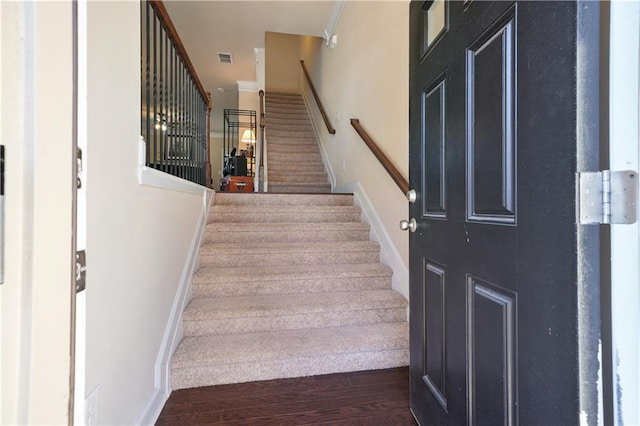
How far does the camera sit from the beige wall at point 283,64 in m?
7.73

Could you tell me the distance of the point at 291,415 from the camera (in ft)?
4.42

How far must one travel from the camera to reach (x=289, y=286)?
7.10ft

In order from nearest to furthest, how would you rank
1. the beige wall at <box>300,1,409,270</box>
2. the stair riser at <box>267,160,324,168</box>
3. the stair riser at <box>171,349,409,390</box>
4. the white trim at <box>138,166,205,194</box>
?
the white trim at <box>138,166,205,194</box>
the stair riser at <box>171,349,409,390</box>
the beige wall at <box>300,1,409,270</box>
the stair riser at <box>267,160,324,168</box>

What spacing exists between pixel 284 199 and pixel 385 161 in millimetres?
1272

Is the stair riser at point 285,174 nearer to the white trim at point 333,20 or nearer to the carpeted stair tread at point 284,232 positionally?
the white trim at point 333,20

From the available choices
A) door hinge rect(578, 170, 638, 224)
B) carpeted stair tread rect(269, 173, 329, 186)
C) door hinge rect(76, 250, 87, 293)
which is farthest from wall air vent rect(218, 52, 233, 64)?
door hinge rect(578, 170, 638, 224)

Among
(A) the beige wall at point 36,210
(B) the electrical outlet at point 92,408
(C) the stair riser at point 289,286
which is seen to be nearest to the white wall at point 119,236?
(B) the electrical outlet at point 92,408

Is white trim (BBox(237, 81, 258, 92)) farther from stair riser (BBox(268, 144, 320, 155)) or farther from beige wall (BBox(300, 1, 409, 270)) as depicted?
beige wall (BBox(300, 1, 409, 270))

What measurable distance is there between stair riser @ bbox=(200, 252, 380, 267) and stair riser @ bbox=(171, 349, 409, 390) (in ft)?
2.87

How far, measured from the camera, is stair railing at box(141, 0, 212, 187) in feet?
5.11

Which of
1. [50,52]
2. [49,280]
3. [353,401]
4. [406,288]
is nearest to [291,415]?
[353,401]

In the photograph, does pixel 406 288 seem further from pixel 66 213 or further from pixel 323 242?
pixel 66 213

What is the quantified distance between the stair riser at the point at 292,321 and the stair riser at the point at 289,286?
284 mm

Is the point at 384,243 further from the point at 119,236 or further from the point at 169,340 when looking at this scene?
the point at 119,236
